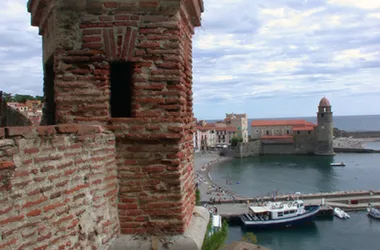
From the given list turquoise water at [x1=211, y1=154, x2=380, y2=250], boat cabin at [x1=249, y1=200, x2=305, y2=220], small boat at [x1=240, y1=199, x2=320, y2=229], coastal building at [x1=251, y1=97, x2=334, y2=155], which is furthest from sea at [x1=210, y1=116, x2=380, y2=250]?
coastal building at [x1=251, y1=97, x2=334, y2=155]

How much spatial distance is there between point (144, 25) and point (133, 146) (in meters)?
1.23

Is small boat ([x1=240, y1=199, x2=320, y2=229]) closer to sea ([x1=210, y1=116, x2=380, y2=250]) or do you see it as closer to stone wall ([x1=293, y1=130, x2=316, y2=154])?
sea ([x1=210, y1=116, x2=380, y2=250])

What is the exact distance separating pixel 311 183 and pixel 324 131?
33.1 m

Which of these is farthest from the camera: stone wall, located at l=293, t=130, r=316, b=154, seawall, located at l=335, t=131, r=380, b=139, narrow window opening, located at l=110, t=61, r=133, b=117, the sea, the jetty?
seawall, located at l=335, t=131, r=380, b=139

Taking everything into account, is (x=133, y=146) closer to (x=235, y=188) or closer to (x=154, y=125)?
(x=154, y=125)

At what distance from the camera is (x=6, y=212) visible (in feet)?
8.04

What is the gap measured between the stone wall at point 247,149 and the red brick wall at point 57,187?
7916 cm

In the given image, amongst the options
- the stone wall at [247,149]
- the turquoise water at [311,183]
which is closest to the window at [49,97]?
the turquoise water at [311,183]

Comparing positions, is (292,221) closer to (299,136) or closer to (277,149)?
(277,149)

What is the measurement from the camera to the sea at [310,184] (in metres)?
30.2

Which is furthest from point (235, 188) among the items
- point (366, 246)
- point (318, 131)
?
point (318, 131)

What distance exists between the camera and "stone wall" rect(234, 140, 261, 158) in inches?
3250

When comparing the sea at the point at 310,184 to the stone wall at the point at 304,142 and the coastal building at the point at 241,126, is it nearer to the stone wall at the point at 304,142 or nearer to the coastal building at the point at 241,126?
the stone wall at the point at 304,142

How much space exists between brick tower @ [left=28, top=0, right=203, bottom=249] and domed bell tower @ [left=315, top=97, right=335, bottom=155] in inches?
3242
